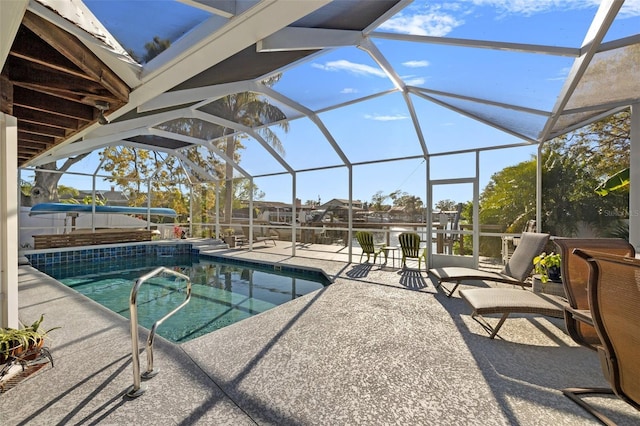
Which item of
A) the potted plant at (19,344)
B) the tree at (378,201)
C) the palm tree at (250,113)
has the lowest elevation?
the potted plant at (19,344)

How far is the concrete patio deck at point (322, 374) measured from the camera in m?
1.97

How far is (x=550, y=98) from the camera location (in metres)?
4.59

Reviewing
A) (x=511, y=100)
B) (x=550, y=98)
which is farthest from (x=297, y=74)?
(x=550, y=98)

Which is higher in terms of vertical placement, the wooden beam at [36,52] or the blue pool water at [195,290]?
the wooden beam at [36,52]

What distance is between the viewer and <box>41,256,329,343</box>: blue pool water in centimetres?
472

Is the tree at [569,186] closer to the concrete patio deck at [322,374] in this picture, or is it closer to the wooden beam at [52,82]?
the concrete patio deck at [322,374]

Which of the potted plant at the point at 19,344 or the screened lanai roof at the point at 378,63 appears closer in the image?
the potted plant at the point at 19,344

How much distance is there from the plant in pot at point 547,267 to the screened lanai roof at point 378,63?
2317mm

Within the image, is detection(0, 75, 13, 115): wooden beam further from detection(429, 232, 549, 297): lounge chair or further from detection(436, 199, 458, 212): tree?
detection(436, 199, 458, 212): tree

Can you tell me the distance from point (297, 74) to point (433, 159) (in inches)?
158

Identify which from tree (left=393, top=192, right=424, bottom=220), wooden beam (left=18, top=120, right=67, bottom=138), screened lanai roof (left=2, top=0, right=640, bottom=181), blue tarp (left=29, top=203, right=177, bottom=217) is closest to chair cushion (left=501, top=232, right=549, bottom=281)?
screened lanai roof (left=2, top=0, right=640, bottom=181)

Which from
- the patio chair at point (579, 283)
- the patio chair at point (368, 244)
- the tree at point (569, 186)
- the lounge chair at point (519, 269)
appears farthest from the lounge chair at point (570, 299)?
the patio chair at point (368, 244)

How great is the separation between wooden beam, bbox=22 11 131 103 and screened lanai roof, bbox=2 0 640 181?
55mm

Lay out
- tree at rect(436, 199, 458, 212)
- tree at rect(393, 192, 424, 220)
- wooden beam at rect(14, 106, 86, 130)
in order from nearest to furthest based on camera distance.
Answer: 1. wooden beam at rect(14, 106, 86, 130)
2. tree at rect(436, 199, 458, 212)
3. tree at rect(393, 192, 424, 220)
